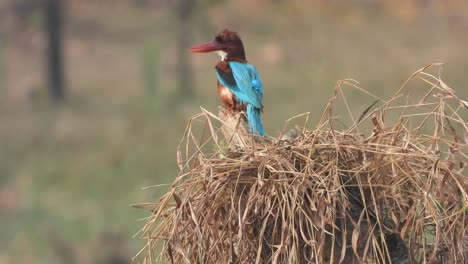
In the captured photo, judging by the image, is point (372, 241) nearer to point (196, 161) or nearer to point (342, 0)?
point (196, 161)

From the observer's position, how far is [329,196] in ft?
12.0

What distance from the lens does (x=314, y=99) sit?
64.0ft

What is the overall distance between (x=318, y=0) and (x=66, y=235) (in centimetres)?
1152

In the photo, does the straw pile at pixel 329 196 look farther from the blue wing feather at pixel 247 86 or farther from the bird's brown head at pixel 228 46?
the bird's brown head at pixel 228 46

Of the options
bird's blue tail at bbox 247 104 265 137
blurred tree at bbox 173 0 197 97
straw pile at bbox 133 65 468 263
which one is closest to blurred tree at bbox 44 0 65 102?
blurred tree at bbox 173 0 197 97

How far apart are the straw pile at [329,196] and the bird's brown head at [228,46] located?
1161 mm

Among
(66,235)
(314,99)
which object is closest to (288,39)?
(314,99)

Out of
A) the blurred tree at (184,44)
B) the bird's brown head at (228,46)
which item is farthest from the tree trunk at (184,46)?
the bird's brown head at (228,46)

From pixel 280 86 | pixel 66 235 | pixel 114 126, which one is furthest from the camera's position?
pixel 280 86

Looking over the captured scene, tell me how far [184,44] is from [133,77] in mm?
1026

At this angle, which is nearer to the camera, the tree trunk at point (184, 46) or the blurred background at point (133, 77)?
the blurred background at point (133, 77)

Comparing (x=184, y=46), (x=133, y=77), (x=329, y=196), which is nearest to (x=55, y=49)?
(x=133, y=77)

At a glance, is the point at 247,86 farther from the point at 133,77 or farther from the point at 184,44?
the point at 133,77

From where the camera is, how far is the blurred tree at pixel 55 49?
21.6 m
